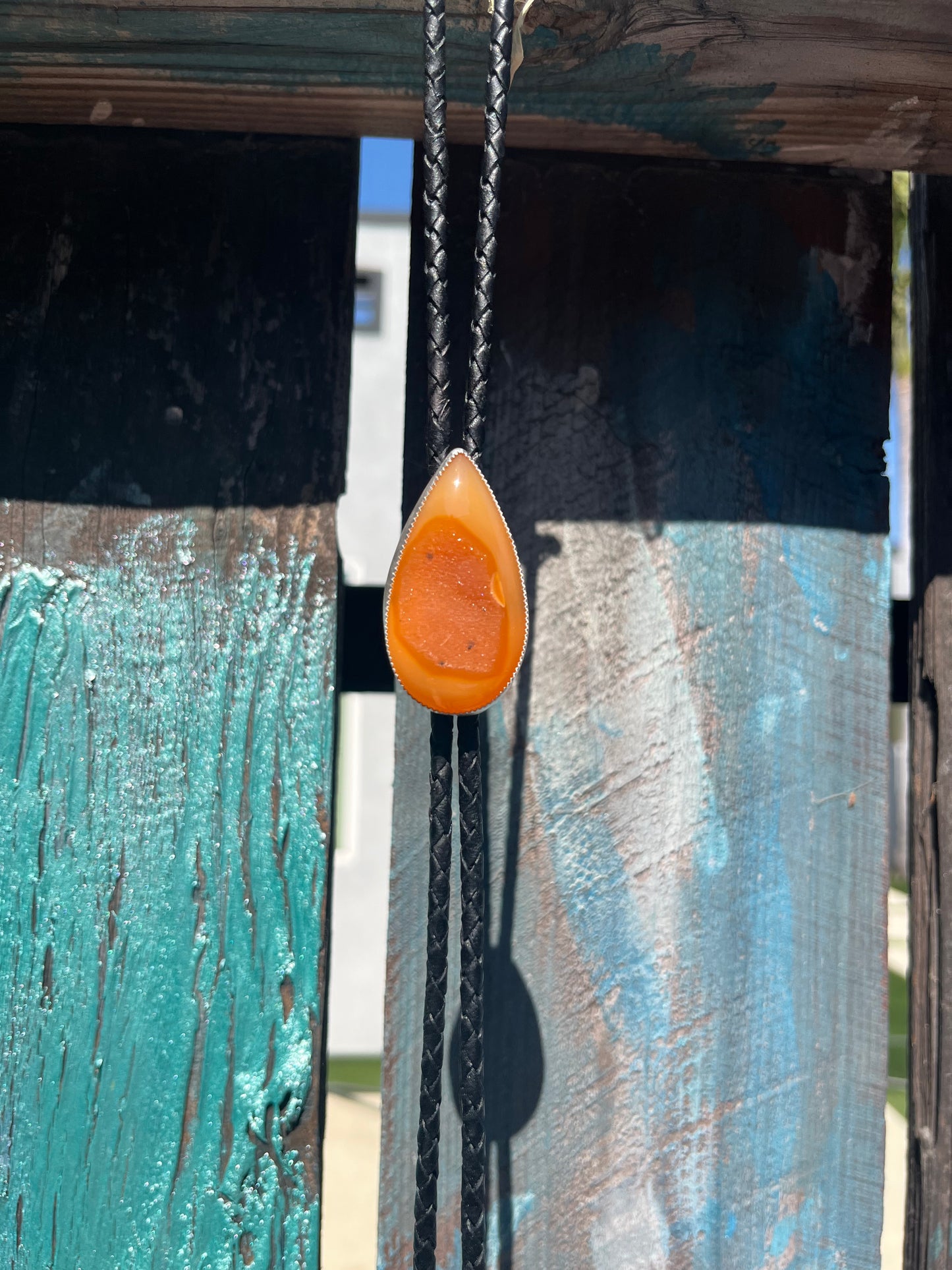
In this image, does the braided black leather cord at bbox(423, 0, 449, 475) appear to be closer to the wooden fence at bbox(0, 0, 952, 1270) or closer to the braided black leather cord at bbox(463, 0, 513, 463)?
the braided black leather cord at bbox(463, 0, 513, 463)

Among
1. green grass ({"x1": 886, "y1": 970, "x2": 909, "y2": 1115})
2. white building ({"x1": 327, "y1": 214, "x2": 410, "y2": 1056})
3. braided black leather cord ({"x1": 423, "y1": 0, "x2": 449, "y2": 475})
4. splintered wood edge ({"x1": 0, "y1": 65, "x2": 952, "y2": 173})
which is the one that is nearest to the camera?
braided black leather cord ({"x1": 423, "y1": 0, "x2": 449, "y2": 475})

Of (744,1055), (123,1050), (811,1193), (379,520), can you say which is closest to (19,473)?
(123,1050)

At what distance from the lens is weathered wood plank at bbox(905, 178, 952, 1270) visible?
0.84 meters

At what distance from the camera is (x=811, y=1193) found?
32.8 inches

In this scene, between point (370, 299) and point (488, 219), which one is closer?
point (488, 219)

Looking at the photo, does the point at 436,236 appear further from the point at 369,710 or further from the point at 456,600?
the point at 369,710

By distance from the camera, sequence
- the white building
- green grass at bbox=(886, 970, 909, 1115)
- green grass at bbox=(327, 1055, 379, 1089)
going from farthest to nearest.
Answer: the white building, green grass at bbox=(327, 1055, 379, 1089), green grass at bbox=(886, 970, 909, 1115)

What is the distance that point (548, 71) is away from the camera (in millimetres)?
705

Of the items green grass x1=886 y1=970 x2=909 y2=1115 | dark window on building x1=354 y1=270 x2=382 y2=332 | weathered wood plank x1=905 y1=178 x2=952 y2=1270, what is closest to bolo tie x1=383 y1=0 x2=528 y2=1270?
weathered wood plank x1=905 y1=178 x2=952 y2=1270

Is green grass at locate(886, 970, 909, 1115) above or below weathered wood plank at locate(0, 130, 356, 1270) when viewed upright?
below

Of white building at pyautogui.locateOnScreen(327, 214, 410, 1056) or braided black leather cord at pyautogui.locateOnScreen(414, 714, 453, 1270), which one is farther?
white building at pyautogui.locateOnScreen(327, 214, 410, 1056)

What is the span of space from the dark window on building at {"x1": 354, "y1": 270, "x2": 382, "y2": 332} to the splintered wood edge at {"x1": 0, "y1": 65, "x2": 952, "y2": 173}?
8.95 m

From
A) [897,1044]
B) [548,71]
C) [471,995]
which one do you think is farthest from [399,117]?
[897,1044]

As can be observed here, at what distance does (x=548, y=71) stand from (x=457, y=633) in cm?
39
